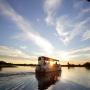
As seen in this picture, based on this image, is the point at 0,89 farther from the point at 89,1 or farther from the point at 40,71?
the point at 40,71

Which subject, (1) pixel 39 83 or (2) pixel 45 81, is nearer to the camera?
(1) pixel 39 83

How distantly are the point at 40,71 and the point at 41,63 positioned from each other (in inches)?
130

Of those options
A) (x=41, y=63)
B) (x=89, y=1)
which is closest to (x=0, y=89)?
(x=89, y=1)

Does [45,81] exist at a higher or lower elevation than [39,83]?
higher

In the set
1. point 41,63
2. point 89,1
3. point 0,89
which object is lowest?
point 0,89

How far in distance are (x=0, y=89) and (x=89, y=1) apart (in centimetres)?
1702

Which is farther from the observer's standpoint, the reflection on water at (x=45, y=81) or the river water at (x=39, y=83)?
the reflection on water at (x=45, y=81)

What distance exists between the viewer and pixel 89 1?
8.43 meters

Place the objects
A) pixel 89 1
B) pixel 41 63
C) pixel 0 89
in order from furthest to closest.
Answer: pixel 41 63 → pixel 0 89 → pixel 89 1

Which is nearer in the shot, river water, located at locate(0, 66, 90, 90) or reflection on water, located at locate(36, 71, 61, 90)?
river water, located at locate(0, 66, 90, 90)

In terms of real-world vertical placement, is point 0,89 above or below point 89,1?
below

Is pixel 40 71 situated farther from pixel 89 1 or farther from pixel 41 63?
pixel 89 1

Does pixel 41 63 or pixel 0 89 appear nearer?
pixel 0 89

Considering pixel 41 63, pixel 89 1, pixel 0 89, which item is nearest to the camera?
pixel 89 1
